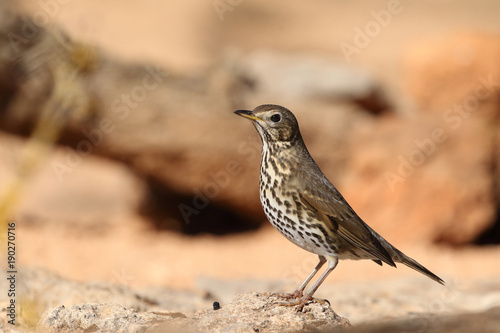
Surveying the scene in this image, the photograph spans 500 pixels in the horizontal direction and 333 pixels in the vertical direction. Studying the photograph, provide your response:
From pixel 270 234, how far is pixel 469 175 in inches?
145

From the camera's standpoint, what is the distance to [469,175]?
12359mm

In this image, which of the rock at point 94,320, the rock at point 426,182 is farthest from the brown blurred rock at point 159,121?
the rock at point 94,320

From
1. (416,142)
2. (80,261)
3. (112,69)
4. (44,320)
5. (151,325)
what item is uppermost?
(416,142)

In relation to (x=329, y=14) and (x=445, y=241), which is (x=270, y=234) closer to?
(x=445, y=241)

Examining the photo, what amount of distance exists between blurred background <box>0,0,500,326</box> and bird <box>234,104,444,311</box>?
491cm

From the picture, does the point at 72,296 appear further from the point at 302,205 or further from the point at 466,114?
the point at 466,114

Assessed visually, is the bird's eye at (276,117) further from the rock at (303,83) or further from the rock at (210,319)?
the rock at (303,83)

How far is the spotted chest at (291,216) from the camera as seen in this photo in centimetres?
524

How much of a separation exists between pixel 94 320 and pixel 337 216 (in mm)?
1963

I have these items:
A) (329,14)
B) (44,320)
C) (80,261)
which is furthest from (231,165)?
(329,14)

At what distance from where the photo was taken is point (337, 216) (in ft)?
17.9

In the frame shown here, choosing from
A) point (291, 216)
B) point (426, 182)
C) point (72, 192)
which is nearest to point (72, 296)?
point (291, 216)

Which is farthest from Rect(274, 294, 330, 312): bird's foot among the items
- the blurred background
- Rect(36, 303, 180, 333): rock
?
the blurred background

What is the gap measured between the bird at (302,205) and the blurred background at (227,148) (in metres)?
4.91
